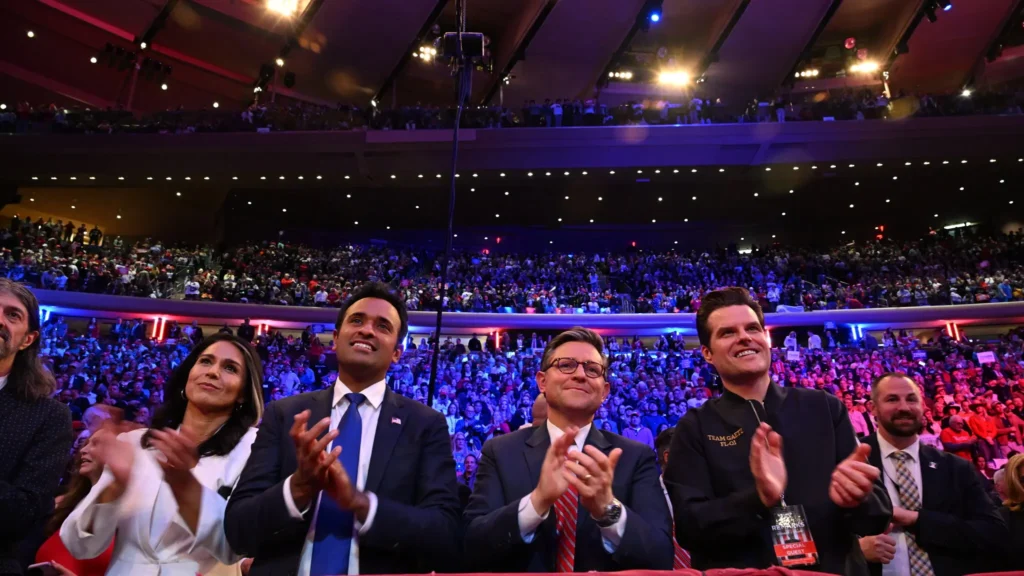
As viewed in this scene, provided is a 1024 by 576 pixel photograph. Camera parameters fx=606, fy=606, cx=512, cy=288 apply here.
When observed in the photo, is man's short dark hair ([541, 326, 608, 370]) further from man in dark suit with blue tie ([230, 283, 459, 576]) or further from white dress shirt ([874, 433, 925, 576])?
white dress shirt ([874, 433, 925, 576])

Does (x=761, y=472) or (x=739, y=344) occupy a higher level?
(x=739, y=344)

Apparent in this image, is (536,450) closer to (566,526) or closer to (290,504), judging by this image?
(566,526)

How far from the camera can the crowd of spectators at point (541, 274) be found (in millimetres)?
13277

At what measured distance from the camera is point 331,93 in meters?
19.3

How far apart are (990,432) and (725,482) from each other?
20.9 feet

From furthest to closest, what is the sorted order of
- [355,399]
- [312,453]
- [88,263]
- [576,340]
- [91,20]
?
[91,20], [88,263], [576,340], [355,399], [312,453]

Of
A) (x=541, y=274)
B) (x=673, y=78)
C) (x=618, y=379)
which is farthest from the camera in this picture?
(x=673, y=78)

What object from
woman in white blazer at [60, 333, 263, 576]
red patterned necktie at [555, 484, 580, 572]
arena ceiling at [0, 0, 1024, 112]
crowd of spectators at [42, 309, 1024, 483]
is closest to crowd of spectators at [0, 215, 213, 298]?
crowd of spectators at [42, 309, 1024, 483]

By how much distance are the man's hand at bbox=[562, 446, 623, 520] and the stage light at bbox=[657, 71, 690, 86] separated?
2013cm

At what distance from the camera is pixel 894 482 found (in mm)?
2148

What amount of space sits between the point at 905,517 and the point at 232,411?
2.18 m

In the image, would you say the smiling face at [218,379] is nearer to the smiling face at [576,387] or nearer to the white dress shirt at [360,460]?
the white dress shirt at [360,460]

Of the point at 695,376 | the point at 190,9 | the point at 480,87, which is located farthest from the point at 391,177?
the point at 695,376

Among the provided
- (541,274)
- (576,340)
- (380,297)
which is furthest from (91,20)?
(576,340)
